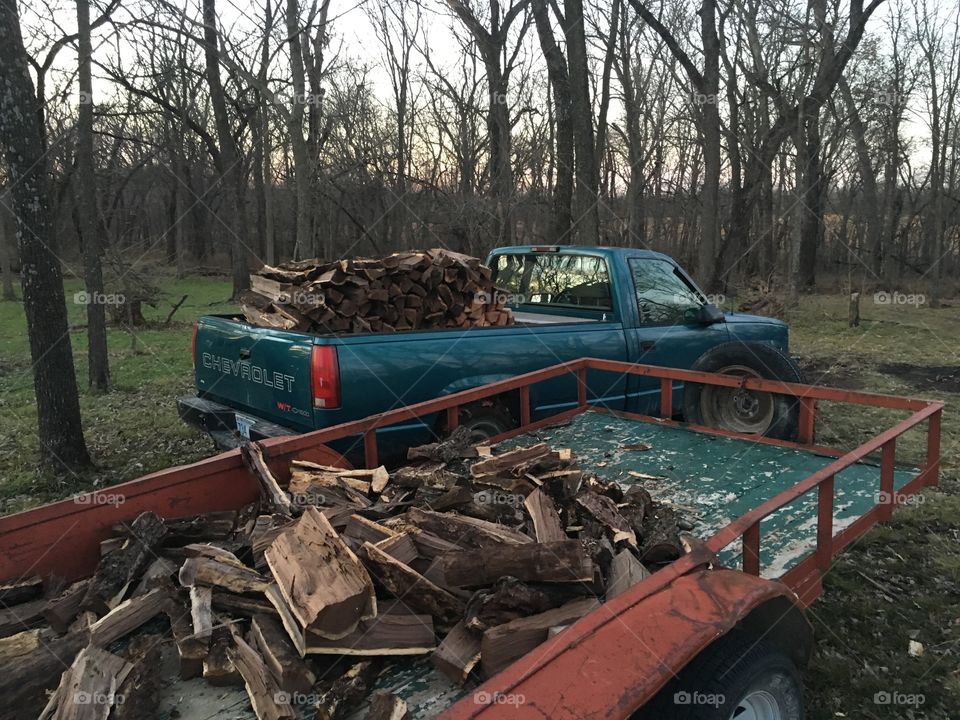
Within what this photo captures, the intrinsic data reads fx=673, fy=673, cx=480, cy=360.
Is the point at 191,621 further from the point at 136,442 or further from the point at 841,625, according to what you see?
the point at 136,442

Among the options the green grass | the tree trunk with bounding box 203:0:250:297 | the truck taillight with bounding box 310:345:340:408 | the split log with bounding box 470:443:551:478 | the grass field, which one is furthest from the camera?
the tree trunk with bounding box 203:0:250:297

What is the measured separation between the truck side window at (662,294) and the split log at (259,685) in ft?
14.9

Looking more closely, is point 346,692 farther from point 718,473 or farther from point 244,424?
point 244,424

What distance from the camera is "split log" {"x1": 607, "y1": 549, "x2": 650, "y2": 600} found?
2.34m

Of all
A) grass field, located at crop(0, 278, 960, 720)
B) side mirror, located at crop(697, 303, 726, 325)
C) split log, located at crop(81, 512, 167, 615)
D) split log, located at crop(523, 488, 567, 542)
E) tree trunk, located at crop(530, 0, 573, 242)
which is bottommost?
grass field, located at crop(0, 278, 960, 720)

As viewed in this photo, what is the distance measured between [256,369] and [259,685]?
296 cm

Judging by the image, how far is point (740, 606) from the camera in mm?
2037

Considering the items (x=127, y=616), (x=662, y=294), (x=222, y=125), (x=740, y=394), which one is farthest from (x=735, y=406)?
(x=222, y=125)

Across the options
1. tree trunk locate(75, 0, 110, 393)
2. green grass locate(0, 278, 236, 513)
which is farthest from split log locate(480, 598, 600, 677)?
tree trunk locate(75, 0, 110, 393)

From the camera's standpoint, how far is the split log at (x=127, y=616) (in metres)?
2.28

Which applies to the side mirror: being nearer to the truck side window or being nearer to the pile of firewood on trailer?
the truck side window

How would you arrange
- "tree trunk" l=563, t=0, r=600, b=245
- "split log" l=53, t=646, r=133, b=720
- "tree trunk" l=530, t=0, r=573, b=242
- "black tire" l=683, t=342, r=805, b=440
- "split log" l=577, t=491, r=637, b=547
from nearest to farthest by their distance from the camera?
"split log" l=53, t=646, r=133, b=720, "split log" l=577, t=491, r=637, b=547, "black tire" l=683, t=342, r=805, b=440, "tree trunk" l=563, t=0, r=600, b=245, "tree trunk" l=530, t=0, r=573, b=242

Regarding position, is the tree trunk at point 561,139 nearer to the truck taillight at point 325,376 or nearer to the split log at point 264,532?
the truck taillight at point 325,376

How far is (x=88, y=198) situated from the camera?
8992 millimetres
